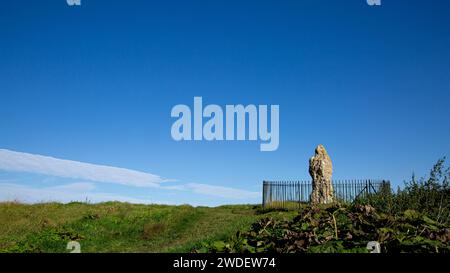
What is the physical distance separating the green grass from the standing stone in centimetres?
707

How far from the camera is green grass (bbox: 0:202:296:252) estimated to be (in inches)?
677

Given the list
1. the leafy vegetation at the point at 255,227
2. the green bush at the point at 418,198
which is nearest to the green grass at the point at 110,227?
the leafy vegetation at the point at 255,227

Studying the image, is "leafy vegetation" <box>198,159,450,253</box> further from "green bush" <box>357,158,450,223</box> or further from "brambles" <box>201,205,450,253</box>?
"green bush" <box>357,158,450,223</box>

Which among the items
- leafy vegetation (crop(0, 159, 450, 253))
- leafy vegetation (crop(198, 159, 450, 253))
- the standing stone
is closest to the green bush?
leafy vegetation (crop(0, 159, 450, 253))

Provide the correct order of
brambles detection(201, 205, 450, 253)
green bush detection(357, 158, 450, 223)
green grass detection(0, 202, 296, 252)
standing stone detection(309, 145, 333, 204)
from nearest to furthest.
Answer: brambles detection(201, 205, 450, 253) → green bush detection(357, 158, 450, 223) → green grass detection(0, 202, 296, 252) → standing stone detection(309, 145, 333, 204)

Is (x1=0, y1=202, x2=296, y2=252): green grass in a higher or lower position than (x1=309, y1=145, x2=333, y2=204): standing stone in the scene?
lower

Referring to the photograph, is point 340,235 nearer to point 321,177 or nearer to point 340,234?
point 340,234

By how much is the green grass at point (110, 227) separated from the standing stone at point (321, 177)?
707 cm

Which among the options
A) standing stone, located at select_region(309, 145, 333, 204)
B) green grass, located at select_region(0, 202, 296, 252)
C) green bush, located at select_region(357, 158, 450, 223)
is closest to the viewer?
green bush, located at select_region(357, 158, 450, 223)

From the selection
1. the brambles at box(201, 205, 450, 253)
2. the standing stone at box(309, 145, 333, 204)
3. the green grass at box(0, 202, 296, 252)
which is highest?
the standing stone at box(309, 145, 333, 204)

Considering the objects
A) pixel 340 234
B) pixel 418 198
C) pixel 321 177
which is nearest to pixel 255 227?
pixel 340 234

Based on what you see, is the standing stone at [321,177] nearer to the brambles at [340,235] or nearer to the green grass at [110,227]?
the green grass at [110,227]

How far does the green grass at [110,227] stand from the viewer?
17.2 meters
